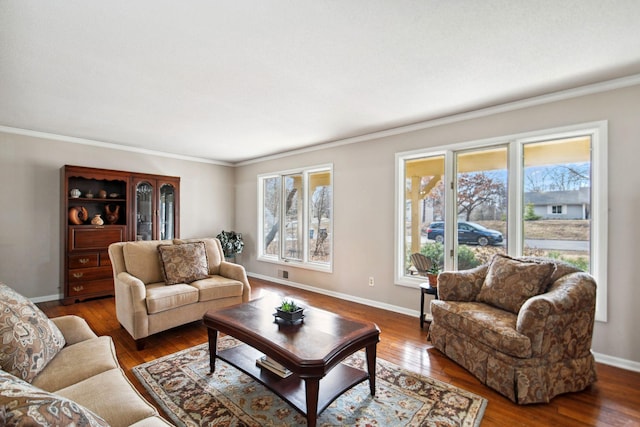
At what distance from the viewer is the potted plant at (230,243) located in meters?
5.84

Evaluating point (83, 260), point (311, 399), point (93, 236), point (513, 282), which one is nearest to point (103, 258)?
point (83, 260)

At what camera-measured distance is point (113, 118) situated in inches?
142

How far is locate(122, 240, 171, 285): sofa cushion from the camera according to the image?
3.20 meters

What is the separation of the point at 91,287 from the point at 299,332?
12.7 feet

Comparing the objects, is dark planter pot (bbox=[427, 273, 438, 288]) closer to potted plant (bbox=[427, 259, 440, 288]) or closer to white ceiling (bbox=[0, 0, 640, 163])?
potted plant (bbox=[427, 259, 440, 288])

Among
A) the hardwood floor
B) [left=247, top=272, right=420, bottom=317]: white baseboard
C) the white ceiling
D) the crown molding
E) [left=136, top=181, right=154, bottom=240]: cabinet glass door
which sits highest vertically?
the white ceiling

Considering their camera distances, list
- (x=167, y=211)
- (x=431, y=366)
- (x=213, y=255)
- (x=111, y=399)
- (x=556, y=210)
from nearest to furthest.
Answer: (x=111, y=399) → (x=431, y=366) → (x=556, y=210) → (x=213, y=255) → (x=167, y=211)

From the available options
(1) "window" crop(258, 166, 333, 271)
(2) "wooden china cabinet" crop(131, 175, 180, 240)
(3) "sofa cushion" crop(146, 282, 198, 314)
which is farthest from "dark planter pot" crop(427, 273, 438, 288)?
(2) "wooden china cabinet" crop(131, 175, 180, 240)

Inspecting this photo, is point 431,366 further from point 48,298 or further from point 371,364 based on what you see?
point 48,298

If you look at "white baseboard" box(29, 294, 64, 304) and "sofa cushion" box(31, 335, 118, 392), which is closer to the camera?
"sofa cushion" box(31, 335, 118, 392)

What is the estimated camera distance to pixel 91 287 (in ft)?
14.1

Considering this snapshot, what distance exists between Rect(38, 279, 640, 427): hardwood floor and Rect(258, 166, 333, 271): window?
3.51 feet

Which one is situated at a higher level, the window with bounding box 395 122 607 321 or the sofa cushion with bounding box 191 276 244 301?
the window with bounding box 395 122 607 321

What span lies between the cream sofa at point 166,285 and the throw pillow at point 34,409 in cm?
223
